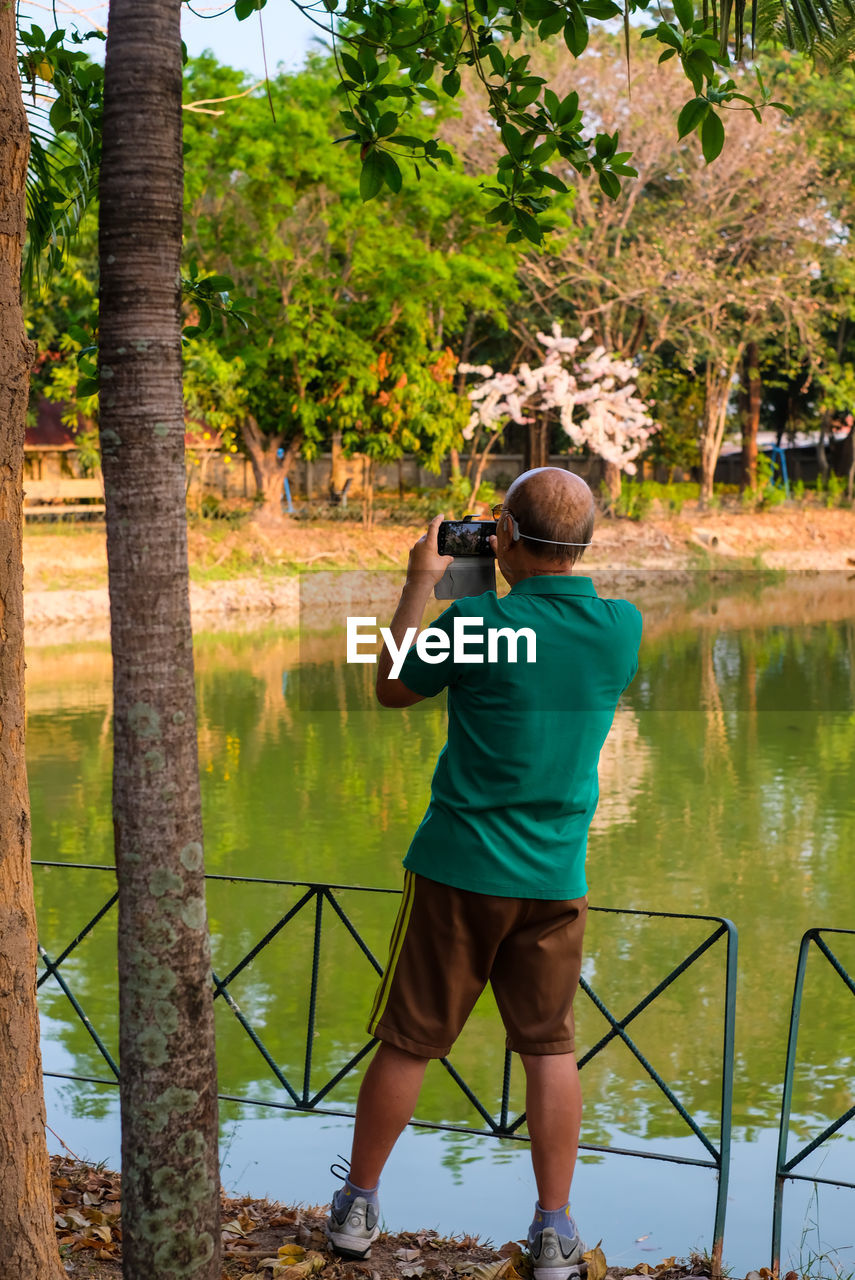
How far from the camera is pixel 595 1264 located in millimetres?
2869

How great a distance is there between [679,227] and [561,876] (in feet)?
81.6

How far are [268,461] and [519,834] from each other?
897 inches

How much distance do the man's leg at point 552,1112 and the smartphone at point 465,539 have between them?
3.35 feet

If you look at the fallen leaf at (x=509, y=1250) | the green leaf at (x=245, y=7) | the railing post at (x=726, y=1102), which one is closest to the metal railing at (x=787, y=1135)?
the railing post at (x=726, y=1102)

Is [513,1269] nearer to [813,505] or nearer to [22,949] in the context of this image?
[22,949]

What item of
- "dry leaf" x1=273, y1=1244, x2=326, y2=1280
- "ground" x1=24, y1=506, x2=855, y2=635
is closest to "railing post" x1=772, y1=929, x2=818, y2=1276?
"dry leaf" x1=273, y1=1244, x2=326, y2=1280

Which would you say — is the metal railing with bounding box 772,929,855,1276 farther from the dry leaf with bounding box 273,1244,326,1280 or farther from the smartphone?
the smartphone

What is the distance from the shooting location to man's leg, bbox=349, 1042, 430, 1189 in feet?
9.07

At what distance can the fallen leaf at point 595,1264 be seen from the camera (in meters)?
2.85

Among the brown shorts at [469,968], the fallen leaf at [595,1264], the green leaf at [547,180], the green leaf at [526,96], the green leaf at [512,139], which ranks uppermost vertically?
the green leaf at [526,96]

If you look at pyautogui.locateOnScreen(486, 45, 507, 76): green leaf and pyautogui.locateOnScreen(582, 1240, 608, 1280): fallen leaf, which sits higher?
pyautogui.locateOnScreen(486, 45, 507, 76): green leaf

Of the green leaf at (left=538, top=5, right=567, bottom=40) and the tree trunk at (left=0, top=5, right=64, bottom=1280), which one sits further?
the green leaf at (left=538, top=5, right=567, bottom=40)

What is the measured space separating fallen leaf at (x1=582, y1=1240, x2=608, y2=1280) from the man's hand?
1.45m

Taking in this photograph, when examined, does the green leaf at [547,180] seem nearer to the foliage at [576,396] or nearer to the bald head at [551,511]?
the bald head at [551,511]
